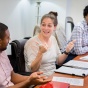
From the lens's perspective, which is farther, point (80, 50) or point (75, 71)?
point (80, 50)

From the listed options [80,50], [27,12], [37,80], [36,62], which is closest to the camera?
[37,80]

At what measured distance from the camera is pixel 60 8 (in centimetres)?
409

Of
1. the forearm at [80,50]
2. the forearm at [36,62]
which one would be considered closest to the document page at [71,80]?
the forearm at [36,62]

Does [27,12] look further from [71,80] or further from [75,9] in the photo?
[71,80]

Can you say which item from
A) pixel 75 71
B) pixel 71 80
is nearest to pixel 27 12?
pixel 75 71

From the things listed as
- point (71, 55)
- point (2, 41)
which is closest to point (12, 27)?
point (71, 55)

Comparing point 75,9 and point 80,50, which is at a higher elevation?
point 75,9

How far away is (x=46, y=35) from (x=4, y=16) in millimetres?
1281

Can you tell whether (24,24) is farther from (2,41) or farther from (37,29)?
(2,41)

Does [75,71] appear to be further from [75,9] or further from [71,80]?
[75,9]

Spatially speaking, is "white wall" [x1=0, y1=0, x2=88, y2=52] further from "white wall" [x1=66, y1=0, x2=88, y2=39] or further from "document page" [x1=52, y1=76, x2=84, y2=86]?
"document page" [x1=52, y1=76, x2=84, y2=86]

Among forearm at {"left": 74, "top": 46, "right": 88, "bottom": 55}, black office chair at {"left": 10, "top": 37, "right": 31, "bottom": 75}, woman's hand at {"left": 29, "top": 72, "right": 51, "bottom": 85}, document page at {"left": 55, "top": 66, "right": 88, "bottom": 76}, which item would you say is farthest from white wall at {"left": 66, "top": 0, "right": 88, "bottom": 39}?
woman's hand at {"left": 29, "top": 72, "right": 51, "bottom": 85}

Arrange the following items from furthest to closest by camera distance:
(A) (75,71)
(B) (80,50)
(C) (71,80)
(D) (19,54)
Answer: (B) (80,50), (D) (19,54), (A) (75,71), (C) (71,80)

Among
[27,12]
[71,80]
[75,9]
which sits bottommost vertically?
[71,80]
